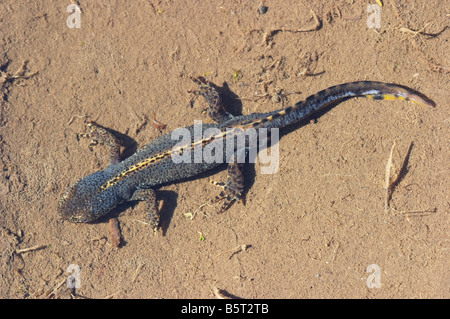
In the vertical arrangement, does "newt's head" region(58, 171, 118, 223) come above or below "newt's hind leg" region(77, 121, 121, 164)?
below

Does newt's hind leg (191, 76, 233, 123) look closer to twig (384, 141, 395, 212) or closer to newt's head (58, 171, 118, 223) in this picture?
newt's head (58, 171, 118, 223)

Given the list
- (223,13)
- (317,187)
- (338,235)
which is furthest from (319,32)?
(338,235)

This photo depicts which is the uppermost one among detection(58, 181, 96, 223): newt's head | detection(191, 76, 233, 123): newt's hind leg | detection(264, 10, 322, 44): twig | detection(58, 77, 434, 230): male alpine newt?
detection(264, 10, 322, 44): twig

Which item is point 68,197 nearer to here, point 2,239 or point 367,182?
point 2,239

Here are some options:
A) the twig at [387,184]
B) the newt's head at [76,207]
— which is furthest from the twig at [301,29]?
the newt's head at [76,207]

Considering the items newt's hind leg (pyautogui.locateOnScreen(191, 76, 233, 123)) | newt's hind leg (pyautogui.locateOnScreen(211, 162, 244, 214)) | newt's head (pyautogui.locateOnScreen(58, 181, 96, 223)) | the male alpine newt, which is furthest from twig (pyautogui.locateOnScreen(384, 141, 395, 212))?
newt's head (pyautogui.locateOnScreen(58, 181, 96, 223))

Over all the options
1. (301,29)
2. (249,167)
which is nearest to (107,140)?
(249,167)

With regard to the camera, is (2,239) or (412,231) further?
(2,239)
